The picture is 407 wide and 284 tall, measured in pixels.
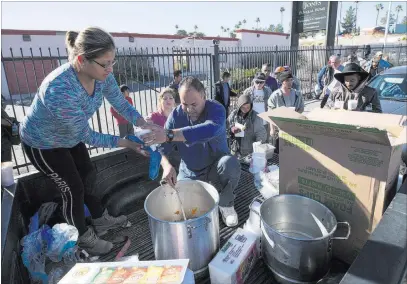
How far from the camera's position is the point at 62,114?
1.68m

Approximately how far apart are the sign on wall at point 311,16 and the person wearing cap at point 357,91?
911 cm

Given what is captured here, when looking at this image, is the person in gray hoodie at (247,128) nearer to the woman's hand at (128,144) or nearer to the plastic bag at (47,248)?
the woman's hand at (128,144)

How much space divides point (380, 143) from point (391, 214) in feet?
1.20

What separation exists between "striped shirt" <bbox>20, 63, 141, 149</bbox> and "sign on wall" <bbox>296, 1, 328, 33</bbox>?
11499mm

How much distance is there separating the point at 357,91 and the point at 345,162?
7.17 ft

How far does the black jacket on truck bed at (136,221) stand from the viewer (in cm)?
107

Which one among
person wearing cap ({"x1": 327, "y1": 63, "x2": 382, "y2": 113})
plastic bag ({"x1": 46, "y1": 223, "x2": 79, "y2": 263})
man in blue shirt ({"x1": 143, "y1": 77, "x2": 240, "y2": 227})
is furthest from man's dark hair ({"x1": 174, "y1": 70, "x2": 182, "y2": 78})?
plastic bag ({"x1": 46, "y1": 223, "x2": 79, "y2": 263})

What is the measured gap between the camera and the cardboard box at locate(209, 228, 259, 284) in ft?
5.14

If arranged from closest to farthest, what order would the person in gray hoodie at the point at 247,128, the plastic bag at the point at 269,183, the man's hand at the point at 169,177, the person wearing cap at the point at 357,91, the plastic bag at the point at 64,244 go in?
the plastic bag at the point at 64,244 → the man's hand at the point at 169,177 → the plastic bag at the point at 269,183 → the person wearing cap at the point at 357,91 → the person in gray hoodie at the point at 247,128

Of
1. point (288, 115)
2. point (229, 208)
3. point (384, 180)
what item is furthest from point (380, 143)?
point (229, 208)

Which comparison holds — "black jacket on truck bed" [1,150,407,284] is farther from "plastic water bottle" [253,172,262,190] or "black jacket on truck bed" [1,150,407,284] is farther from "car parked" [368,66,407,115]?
"car parked" [368,66,407,115]

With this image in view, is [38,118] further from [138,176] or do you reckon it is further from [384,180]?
[384,180]


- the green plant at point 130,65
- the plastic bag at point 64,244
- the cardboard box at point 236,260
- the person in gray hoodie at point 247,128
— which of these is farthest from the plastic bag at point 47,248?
the green plant at point 130,65

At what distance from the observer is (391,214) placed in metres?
1.33
